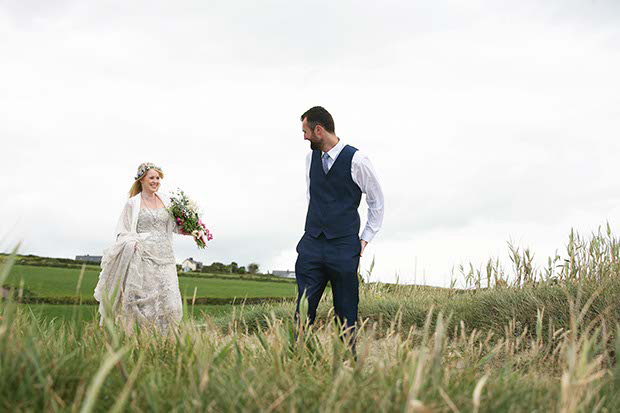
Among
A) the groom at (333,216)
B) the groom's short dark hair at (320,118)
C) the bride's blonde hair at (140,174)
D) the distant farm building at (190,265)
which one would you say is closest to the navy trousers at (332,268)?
the groom at (333,216)

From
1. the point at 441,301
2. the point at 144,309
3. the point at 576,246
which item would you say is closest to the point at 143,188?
the point at 144,309

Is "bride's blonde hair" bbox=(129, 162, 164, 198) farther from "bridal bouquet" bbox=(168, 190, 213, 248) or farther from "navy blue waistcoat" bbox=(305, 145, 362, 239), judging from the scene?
"navy blue waistcoat" bbox=(305, 145, 362, 239)

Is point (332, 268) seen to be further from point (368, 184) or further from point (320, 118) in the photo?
point (320, 118)

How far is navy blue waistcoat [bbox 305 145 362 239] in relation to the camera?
5168 millimetres

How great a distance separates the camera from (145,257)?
24.8 feet

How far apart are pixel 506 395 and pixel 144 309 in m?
5.94

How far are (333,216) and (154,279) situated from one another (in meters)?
3.42

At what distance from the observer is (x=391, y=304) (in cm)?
866

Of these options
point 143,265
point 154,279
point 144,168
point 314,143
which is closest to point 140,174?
point 144,168

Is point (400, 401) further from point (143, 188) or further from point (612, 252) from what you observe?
point (612, 252)

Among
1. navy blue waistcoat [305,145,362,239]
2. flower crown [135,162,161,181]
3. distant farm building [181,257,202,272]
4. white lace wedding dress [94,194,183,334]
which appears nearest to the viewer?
navy blue waistcoat [305,145,362,239]

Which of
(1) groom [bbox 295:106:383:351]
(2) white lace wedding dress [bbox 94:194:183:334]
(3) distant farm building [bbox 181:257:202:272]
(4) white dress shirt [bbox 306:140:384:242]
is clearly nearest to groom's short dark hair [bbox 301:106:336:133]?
(1) groom [bbox 295:106:383:351]

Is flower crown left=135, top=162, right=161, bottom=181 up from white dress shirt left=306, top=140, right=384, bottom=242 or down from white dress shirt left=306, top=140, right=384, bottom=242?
up

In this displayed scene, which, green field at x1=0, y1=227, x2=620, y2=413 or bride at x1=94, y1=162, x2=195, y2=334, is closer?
green field at x1=0, y1=227, x2=620, y2=413
